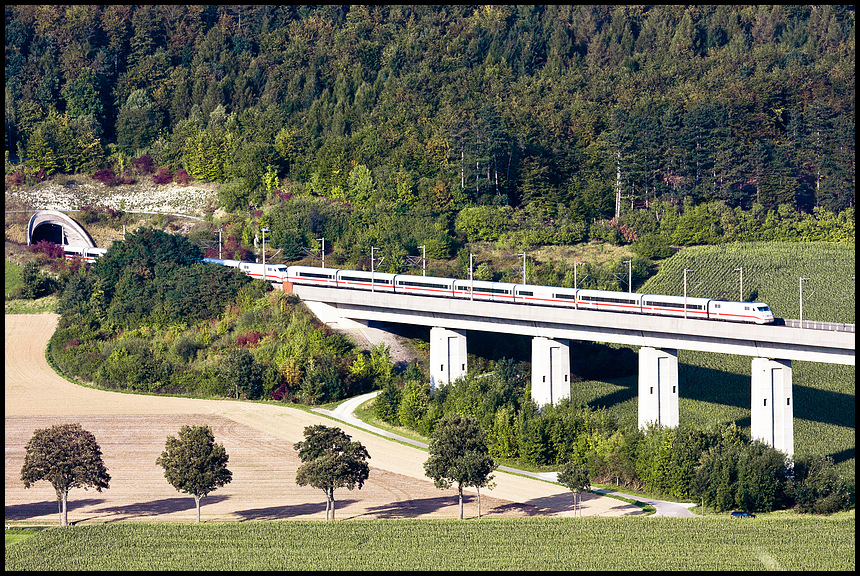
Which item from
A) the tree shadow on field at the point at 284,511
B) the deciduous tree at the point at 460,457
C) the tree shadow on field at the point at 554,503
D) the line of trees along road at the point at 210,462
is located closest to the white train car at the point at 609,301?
the tree shadow on field at the point at 554,503

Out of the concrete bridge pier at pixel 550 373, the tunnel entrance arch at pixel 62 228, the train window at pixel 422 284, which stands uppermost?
the tunnel entrance arch at pixel 62 228

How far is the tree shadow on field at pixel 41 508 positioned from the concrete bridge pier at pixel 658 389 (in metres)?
39.3

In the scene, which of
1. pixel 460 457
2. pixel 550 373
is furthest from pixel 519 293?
pixel 460 457

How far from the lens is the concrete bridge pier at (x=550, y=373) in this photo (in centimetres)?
9469

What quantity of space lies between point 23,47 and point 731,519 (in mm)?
165179

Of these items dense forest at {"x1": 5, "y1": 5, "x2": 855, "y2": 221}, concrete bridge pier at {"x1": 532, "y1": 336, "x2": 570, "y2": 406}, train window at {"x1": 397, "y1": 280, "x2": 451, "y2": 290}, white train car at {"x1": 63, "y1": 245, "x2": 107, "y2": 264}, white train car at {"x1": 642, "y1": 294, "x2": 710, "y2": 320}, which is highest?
dense forest at {"x1": 5, "y1": 5, "x2": 855, "y2": 221}

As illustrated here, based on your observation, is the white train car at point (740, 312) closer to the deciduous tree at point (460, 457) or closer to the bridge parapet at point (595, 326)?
the bridge parapet at point (595, 326)

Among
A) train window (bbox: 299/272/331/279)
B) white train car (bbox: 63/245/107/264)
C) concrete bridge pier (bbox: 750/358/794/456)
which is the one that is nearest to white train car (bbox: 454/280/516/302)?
train window (bbox: 299/272/331/279)

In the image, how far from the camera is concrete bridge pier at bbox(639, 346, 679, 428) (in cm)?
8700

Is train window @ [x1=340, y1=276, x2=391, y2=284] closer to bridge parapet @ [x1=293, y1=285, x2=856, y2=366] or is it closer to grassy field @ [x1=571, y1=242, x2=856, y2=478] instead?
bridge parapet @ [x1=293, y1=285, x2=856, y2=366]

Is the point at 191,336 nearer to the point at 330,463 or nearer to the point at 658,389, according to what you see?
the point at 330,463

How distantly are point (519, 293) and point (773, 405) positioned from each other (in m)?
27.4

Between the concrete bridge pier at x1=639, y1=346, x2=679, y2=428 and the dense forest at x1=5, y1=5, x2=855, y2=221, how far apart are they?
65.5 m

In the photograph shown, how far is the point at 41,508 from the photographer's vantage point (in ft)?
246
